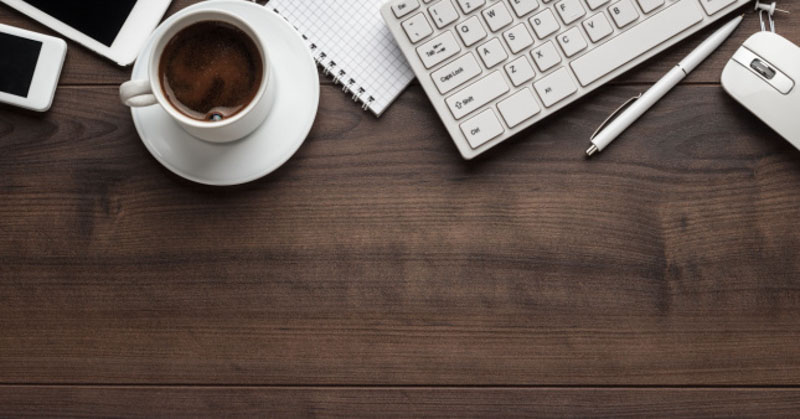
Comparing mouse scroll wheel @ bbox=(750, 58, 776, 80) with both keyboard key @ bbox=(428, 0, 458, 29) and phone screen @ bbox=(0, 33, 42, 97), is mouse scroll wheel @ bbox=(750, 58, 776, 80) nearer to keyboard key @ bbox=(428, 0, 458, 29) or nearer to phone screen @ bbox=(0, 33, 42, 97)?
keyboard key @ bbox=(428, 0, 458, 29)

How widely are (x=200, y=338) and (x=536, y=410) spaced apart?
0.33m

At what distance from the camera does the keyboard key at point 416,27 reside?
66 cm

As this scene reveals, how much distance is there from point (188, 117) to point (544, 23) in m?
0.34

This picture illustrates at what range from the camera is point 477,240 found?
686 millimetres

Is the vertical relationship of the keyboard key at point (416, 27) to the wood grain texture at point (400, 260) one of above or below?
above

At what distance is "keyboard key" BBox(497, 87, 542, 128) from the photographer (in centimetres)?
67

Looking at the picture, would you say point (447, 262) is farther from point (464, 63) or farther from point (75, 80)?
point (75, 80)

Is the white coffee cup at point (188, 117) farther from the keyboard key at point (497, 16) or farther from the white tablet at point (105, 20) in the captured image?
the keyboard key at point (497, 16)

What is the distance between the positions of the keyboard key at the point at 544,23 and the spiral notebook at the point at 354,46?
12 centimetres

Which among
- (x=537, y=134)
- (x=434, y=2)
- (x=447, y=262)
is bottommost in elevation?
(x=447, y=262)

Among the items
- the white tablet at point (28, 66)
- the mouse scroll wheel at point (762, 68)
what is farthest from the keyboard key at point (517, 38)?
the white tablet at point (28, 66)

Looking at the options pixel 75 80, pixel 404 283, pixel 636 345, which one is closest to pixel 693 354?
pixel 636 345

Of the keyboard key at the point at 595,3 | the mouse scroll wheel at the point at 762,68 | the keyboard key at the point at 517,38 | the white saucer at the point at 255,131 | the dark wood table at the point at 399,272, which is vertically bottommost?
the dark wood table at the point at 399,272

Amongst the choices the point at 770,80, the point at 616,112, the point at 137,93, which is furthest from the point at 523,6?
the point at 137,93
